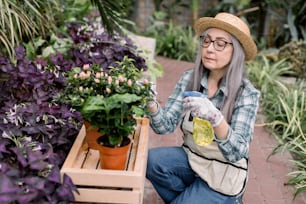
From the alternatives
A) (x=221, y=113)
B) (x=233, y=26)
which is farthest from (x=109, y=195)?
(x=233, y=26)

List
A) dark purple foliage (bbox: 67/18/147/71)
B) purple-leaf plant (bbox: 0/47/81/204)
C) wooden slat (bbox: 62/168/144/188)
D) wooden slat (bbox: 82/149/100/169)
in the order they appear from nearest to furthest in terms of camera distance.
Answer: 1. purple-leaf plant (bbox: 0/47/81/204)
2. wooden slat (bbox: 62/168/144/188)
3. wooden slat (bbox: 82/149/100/169)
4. dark purple foliage (bbox: 67/18/147/71)

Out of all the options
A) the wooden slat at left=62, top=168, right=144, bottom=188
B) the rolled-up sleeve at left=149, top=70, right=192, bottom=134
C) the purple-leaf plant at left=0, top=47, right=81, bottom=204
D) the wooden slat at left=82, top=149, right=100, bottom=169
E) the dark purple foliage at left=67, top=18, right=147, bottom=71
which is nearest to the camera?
the purple-leaf plant at left=0, top=47, right=81, bottom=204

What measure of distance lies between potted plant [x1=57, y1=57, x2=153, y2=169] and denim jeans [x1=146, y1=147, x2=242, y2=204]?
1.98ft

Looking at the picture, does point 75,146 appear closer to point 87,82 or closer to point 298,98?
point 87,82

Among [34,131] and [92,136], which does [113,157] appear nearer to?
[92,136]

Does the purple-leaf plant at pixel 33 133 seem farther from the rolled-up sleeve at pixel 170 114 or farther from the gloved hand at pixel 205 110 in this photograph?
the gloved hand at pixel 205 110

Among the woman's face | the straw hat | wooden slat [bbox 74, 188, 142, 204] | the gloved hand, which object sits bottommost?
wooden slat [bbox 74, 188, 142, 204]

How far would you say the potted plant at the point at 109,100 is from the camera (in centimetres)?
187

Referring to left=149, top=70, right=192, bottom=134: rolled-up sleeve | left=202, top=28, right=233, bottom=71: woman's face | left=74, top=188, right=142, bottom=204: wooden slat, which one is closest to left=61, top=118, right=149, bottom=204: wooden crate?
left=74, top=188, right=142, bottom=204: wooden slat

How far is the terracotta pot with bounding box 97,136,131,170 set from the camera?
1968 millimetres

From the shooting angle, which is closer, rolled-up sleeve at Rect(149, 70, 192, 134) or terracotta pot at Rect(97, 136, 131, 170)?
terracotta pot at Rect(97, 136, 131, 170)

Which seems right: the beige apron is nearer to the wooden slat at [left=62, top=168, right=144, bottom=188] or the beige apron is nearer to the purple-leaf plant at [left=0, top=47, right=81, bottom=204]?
the wooden slat at [left=62, top=168, right=144, bottom=188]

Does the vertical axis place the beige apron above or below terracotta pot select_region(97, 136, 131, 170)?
below

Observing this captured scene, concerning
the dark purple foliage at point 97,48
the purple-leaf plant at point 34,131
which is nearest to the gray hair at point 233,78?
the purple-leaf plant at point 34,131
